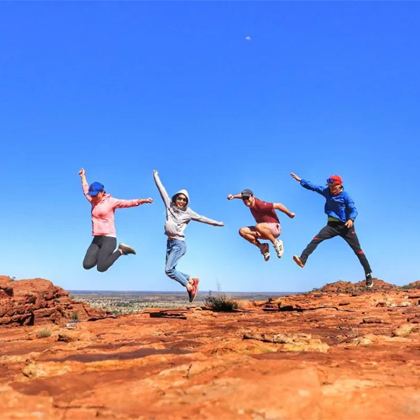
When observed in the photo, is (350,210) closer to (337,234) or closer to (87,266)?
(337,234)

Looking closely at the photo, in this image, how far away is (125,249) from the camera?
1131 centimetres

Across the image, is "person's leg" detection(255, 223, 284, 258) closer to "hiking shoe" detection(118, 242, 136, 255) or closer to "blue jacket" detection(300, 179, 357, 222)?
"blue jacket" detection(300, 179, 357, 222)

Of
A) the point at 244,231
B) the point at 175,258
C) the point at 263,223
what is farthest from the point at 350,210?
the point at 175,258

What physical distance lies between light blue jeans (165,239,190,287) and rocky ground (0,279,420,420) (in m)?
3.03

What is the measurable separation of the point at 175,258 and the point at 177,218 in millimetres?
982

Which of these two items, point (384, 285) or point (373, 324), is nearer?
point (373, 324)

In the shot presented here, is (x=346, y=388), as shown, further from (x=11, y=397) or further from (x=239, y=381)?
(x=11, y=397)

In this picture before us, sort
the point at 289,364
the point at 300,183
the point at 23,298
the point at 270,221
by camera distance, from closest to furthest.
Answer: the point at 289,364 < the point at 270,221 < the point at 300,183 < the point at 23,298

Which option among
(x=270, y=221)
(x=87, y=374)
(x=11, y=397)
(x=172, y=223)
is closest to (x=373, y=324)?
(x=270, y=221)

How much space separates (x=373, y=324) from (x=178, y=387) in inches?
219

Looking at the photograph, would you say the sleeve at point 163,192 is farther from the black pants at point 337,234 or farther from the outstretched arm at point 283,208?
the black pants at point 337,234

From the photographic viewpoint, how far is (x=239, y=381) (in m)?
4.34

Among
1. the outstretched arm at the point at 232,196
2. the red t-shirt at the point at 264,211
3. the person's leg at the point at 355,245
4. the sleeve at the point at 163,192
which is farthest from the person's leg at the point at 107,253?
the person's leg at the point at 355,245

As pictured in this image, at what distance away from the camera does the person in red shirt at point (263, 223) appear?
12180 mm
